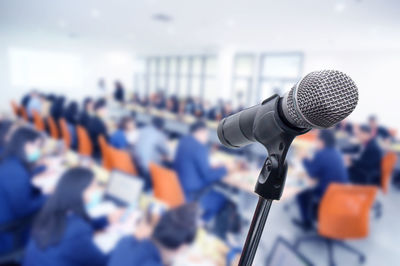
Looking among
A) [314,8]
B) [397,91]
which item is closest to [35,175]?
[397,91]

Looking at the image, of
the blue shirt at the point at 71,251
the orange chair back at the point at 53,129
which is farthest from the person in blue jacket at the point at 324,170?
the orange chair back at the point at 53,129

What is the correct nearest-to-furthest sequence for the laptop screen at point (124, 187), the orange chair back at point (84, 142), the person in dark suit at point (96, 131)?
the laptop screen at point (124, 187) < the orange chair back at point (84, 142) < the person in dark suit at point (96, 131)

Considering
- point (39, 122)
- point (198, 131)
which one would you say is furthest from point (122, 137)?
point (39, 122)

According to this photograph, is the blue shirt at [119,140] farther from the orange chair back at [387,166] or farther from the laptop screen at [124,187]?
the orange chair back at [387,166]

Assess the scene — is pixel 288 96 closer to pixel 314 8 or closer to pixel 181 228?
pixel 181 228

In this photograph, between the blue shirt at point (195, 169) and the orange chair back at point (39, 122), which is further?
the orange chair back at point (39, 122)

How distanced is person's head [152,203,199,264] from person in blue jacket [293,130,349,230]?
1.91 metres

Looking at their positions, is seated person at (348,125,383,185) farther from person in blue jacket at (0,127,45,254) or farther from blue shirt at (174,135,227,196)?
person in blue jacket at (0,127,45,254)

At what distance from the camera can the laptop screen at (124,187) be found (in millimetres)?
2190

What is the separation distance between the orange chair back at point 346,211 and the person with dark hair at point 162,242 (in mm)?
1452

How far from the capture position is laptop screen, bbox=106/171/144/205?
7.18 feet

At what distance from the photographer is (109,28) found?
7219 millimetres

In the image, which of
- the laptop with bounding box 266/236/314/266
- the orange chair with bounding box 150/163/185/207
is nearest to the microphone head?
the laptop with bounding box 266/236/314/266

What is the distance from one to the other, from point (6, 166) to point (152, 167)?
4.83 ft
